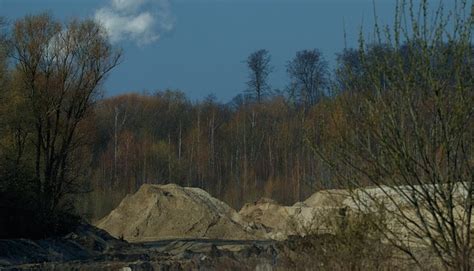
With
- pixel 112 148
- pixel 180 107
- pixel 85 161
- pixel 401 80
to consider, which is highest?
pixel 180 107

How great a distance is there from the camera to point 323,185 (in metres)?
11.4

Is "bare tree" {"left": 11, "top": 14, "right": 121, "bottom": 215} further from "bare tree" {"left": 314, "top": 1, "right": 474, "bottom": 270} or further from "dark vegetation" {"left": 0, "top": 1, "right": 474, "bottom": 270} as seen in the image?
"bare tree" {"left": 314, "top": 1, "right": 474, "bottom": 270}

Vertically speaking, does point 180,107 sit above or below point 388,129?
above

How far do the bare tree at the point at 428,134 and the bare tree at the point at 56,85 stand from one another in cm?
3247

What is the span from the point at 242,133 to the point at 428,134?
3182 inches

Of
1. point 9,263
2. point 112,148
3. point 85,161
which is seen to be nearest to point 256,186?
point 112,148

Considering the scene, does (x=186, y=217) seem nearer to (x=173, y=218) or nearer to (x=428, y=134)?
(x=173, y=218)

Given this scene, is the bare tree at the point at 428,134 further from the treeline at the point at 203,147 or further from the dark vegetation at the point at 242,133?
the treeline at the point at 203,147

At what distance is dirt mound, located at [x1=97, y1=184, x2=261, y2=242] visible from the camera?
57656 millimetres

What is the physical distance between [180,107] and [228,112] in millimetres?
6294

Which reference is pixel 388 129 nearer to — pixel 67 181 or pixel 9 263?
pixel 9 263

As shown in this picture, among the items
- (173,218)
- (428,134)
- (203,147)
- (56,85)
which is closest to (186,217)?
(173,218)

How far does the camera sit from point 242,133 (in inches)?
3561

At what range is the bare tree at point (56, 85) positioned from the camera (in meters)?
41.6
